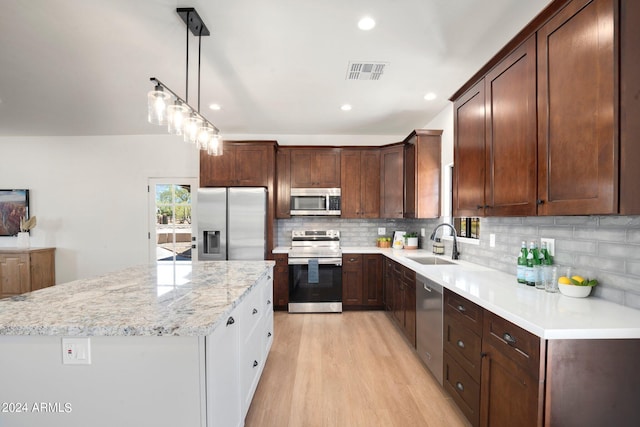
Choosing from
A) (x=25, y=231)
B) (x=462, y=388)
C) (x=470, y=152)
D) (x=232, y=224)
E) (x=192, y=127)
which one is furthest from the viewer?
(x=25, y=231)

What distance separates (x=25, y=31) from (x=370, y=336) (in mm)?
3981

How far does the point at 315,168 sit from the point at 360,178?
0.70m

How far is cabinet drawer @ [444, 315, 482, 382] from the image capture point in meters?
1.60

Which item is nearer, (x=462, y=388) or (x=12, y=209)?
(x=462, y=388)

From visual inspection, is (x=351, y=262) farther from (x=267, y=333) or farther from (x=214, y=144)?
(x=214, y=144)

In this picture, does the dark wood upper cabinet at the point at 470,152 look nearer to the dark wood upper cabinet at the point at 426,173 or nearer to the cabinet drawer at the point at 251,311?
the dark wood upper cabinet at the point at 426,173

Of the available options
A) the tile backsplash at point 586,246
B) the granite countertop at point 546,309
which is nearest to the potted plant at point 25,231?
the granite countertop at point 546,309

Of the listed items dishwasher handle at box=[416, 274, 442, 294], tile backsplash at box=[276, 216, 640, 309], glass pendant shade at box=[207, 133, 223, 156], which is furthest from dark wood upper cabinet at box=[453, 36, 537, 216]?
glass pendant shade at box=[207, 133, 223, 156]

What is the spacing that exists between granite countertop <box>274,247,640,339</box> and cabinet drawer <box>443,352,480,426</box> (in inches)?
20.3

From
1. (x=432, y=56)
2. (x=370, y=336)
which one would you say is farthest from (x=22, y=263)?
(x=432, y=56)

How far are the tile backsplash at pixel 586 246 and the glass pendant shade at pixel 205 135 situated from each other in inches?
99.3

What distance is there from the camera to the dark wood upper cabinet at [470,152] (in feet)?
6.59

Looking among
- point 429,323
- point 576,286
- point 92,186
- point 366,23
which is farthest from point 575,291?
point 92,186

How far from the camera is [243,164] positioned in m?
4.01
